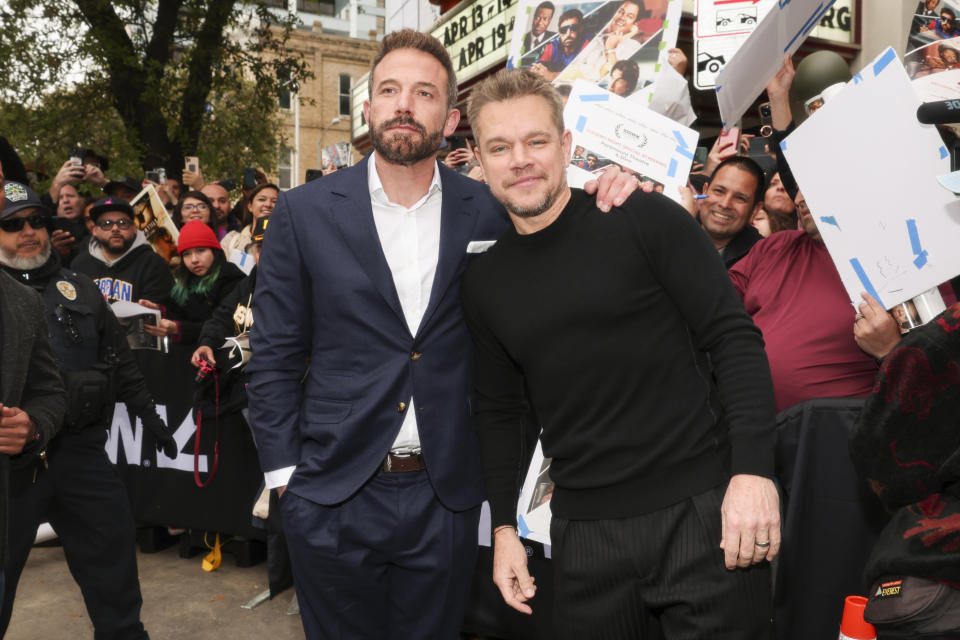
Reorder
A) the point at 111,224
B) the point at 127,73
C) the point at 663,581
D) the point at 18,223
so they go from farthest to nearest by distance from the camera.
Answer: the point at 127,73 < the point at 111,224 < the point at 18,223 < the point at 663,581

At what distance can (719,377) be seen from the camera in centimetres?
208

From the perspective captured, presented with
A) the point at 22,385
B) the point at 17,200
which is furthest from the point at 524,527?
the point at 17,200

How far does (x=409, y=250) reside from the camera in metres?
2.68

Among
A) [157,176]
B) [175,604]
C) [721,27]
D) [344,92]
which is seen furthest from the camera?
[344,92]

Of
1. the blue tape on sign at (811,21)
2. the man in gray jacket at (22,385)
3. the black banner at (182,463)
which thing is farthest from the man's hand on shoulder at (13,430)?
the blue tape on sign at (811,21)

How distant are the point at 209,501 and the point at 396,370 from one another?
12.2ft

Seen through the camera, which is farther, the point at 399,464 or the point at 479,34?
the point at 479,34

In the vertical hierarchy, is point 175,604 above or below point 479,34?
below

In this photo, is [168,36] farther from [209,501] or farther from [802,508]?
[802,508]

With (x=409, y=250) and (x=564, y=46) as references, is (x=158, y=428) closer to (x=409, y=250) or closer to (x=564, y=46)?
(x=409, y=250)

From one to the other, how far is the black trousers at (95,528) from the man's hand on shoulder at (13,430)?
1.12m

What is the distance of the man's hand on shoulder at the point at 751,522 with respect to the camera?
192 cm

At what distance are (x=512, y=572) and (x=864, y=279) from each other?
138 centimetres

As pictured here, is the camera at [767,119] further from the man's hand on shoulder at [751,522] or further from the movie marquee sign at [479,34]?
the movie marquee sign at [479,34]
